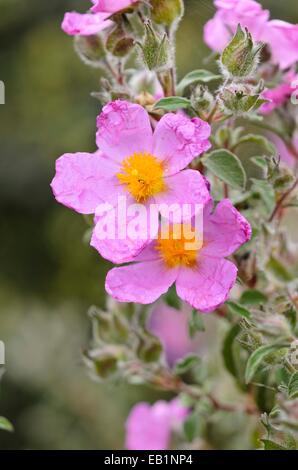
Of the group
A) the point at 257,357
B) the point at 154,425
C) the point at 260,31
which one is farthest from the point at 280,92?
the point at 154,425

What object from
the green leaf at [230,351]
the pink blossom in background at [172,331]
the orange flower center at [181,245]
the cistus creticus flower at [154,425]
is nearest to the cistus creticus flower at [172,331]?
the pink blossom in background at [172,331]

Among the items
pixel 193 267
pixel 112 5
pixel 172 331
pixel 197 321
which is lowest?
pixel 172 331

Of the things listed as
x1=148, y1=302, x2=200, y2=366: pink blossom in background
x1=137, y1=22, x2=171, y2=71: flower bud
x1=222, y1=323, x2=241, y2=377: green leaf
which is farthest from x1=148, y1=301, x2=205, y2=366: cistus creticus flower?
x1=137, y1=22, x2=171, y2=71: flower bud

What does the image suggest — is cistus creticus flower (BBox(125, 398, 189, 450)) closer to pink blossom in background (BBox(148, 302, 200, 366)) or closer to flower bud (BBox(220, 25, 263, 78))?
flower bud (BBox(220, 25, 263, 78))

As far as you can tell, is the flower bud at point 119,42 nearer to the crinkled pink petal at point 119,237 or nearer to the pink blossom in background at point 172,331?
the crinkled pink petal at point 119,237

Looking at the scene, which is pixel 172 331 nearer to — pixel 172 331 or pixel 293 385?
pixel 172 331
